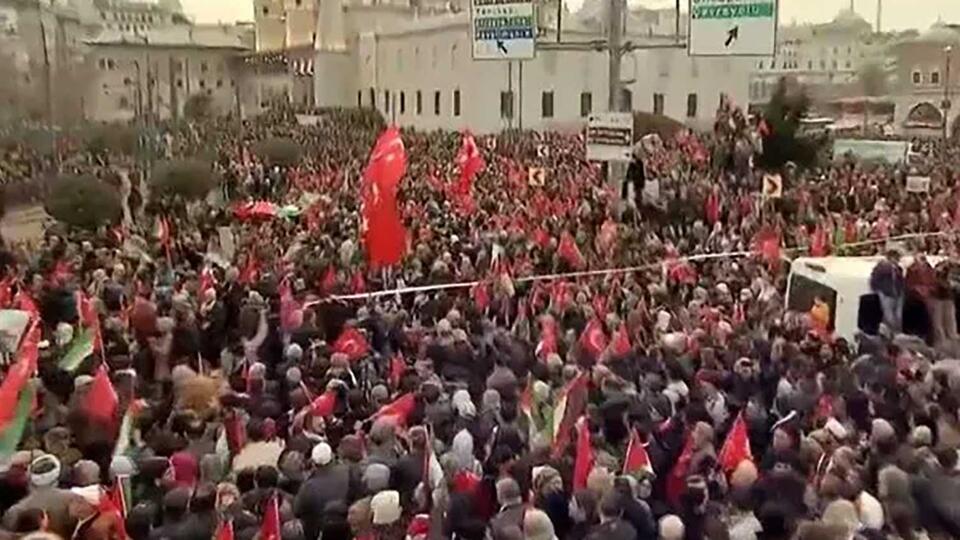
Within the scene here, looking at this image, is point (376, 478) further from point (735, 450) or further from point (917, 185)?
point (917, 185)

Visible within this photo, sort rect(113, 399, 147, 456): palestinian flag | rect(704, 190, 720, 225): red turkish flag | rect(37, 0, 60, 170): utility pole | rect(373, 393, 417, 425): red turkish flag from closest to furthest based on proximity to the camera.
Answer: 1. rect(113, 399, 147, 456): palestinian flag
2. rect(373, 393, 417, 425): red turkish flag
3. rect(704, 190, 720, 225): red turkish flag
4. rect(37, 0, 60, 170): utility pole

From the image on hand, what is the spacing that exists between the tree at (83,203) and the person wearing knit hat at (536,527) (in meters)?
18.2

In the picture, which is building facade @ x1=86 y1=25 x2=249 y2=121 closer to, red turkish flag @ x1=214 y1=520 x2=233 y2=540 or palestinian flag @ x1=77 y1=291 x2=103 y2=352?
palestinian flag @ x1=77 y1=291 x2=103 y2=352

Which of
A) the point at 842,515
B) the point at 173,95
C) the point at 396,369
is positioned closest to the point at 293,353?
the point at 396,369

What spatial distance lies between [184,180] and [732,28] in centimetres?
1277

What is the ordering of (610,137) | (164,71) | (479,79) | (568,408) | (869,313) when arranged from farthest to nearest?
(479,79) → (164,71) → (610,137) → (869,313) → (568,408)

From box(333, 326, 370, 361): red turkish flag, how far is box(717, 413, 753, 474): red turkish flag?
346 cm

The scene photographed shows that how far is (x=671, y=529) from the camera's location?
22.4 feet

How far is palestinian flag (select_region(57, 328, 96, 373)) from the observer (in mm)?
10491

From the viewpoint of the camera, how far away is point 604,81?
46.3 metres

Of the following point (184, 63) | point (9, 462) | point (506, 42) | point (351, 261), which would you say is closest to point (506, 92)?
point (184, 63)

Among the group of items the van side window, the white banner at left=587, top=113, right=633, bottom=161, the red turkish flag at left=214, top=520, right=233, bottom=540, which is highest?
the white banner at left=587, top=113, right=633, bottom=161

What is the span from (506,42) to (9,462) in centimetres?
1345

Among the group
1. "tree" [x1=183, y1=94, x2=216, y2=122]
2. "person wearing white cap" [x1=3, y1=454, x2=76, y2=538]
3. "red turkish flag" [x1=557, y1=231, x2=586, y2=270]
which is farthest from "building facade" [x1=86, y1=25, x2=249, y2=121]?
"person wearing white cap" [x1=3, y1=454, x2=76, y2=538]
